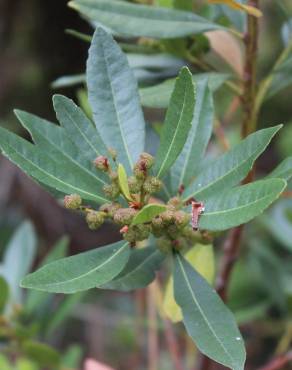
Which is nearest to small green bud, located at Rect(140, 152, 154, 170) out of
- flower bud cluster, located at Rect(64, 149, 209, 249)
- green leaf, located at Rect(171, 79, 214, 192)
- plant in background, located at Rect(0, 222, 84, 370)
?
flower bud cluster, located at Rect(64, 149, 209, 249)

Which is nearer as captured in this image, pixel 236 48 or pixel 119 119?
pixel 119 119

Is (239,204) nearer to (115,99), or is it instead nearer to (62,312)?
(115,99)

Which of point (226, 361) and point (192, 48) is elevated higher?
point (192, 48)

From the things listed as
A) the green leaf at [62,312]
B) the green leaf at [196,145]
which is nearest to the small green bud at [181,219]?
the green leaf at [196,145]

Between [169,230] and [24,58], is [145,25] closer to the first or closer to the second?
[169,230]

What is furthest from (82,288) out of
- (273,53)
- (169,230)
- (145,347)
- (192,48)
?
(273,53)

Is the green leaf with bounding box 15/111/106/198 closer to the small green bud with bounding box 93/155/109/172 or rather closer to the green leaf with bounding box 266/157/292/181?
the small green bud with bounding box 93/155/109/172
